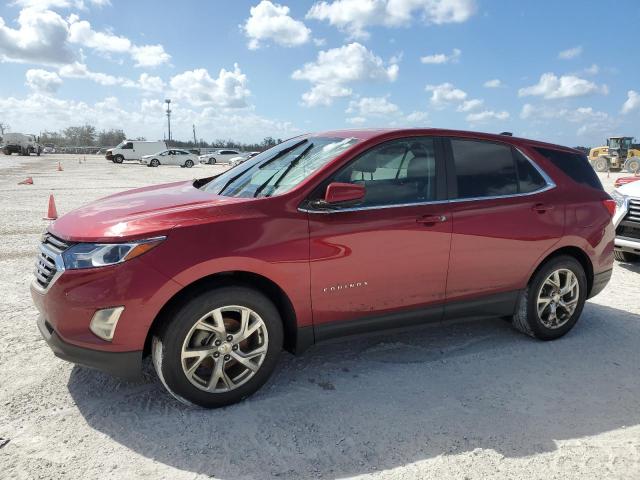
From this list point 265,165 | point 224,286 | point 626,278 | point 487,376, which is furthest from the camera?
point 626,278

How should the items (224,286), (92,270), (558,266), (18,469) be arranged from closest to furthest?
(18,469) < (92,270) < (224,286) < (558,266)

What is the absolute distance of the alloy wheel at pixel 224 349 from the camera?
3020 mm

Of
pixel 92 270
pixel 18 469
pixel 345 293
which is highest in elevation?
pixel 92 270

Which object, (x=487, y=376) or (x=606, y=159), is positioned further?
(x=606, y=159)

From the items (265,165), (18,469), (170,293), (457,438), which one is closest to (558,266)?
(457,438)

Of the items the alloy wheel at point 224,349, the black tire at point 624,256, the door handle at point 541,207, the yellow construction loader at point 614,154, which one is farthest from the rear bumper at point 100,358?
the yellow construction loader at point 614,154

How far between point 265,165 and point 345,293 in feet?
4.28

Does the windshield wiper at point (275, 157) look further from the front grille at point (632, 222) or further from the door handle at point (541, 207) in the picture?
the front grille at point (632, 222)

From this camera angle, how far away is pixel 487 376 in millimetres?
3664

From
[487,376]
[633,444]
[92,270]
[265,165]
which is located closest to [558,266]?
[487,376]

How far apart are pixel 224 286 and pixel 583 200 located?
3250 millimetres

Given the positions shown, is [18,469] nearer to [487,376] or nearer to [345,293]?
[345,293]

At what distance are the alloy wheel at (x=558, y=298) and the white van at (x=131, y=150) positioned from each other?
4879 cm

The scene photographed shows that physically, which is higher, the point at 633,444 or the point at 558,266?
the point at 558,266
